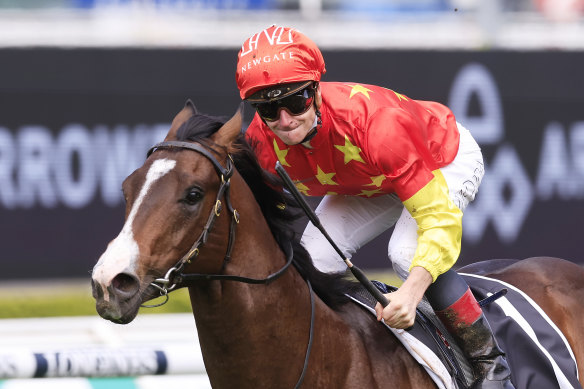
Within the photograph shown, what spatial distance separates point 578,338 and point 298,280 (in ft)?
3.48

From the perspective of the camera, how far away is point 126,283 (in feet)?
7.16

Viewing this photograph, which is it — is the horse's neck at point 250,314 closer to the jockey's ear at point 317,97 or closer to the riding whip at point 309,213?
the riding whip at point 309,213

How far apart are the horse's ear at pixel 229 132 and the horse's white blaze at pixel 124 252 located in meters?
0.20

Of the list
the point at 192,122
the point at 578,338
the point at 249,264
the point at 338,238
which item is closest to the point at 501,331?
the point at 578,338

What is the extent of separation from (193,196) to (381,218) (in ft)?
3.14

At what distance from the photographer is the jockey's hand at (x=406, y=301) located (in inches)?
99.5

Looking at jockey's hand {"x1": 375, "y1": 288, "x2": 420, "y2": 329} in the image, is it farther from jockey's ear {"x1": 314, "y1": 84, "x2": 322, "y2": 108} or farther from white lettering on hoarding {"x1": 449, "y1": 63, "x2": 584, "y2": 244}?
white lettering on hoarding {"x1": 449, "y1": 63, "x2": 584, "y2": 244}

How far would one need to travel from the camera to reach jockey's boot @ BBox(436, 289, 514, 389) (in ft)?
9.09

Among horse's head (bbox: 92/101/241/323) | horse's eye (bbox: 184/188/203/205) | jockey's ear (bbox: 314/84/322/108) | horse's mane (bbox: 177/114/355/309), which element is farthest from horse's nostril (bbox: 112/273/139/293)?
jockey's ear (bbox: 314/84/322/108)

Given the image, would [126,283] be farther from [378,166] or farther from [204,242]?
[378,166]

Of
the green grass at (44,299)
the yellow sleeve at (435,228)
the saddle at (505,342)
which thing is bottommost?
the green grass at (44,299)

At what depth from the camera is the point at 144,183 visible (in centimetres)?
229

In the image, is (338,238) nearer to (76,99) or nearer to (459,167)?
(459,167)

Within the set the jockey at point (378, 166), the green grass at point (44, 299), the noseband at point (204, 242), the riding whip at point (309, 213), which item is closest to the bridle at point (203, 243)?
the noseband at point (204, 242)
